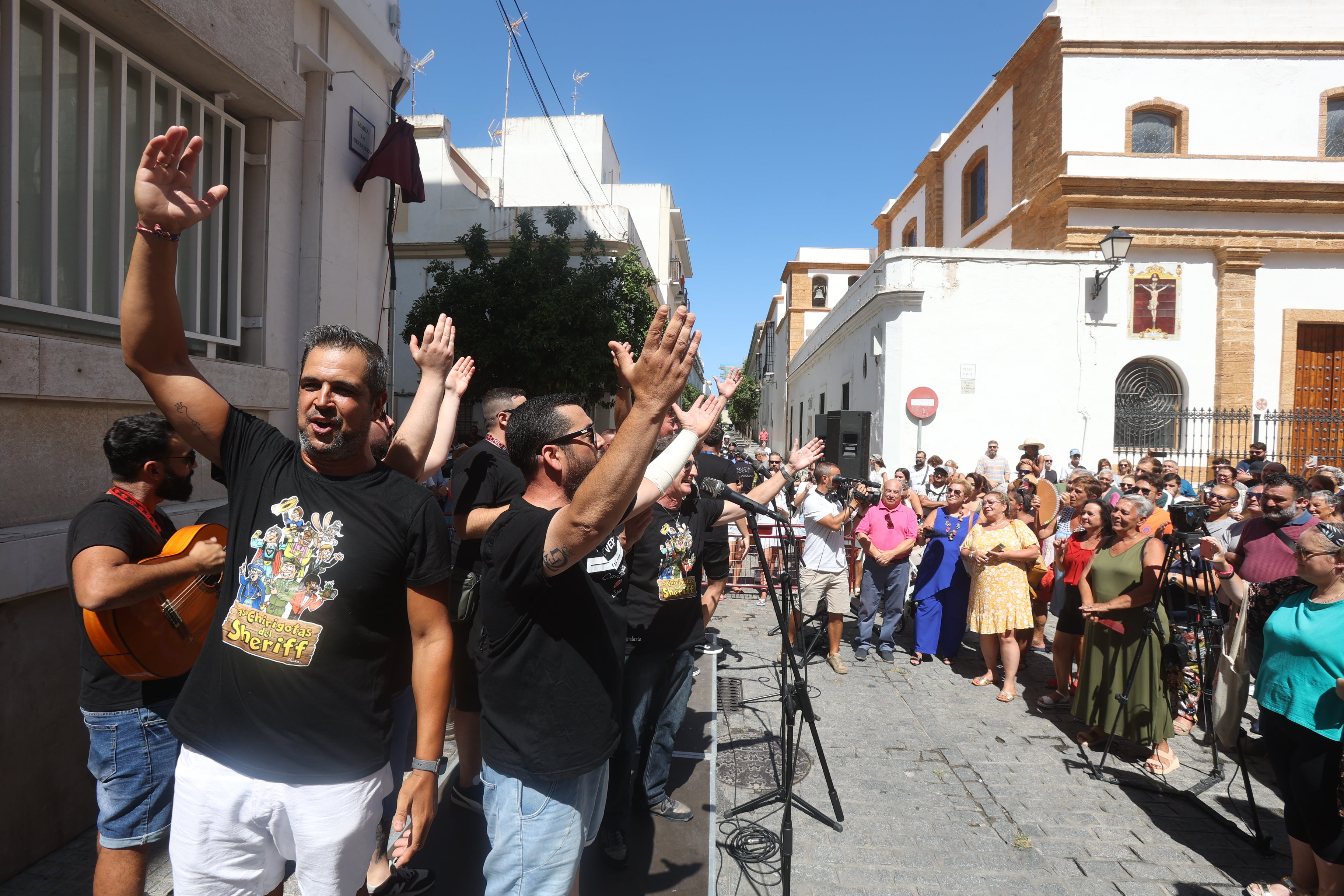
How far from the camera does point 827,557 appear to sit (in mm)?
6797

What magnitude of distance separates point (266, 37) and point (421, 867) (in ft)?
17.0

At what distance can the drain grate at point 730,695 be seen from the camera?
558 cm

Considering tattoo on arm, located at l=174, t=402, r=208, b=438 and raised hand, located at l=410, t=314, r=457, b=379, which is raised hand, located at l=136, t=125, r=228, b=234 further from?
raised hand, located at l=410, t=314, r=457, b=379

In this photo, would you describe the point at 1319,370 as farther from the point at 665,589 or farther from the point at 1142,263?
the point at 665,589

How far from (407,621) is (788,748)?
90.7 inches

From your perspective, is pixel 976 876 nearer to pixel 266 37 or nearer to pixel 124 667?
pixel 124 667

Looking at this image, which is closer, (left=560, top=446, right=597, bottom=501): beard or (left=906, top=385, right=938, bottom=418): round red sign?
(left=560, top=446, right=597, bottom=501): beard

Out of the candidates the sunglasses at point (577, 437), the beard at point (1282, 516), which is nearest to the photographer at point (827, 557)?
the beard at point (1282, 516)

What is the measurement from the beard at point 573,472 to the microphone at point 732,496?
0.86 meters

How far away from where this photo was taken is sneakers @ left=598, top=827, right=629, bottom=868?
3.33 meters

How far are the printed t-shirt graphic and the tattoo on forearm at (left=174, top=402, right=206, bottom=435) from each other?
0.31m

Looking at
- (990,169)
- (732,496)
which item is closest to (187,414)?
(732,496)

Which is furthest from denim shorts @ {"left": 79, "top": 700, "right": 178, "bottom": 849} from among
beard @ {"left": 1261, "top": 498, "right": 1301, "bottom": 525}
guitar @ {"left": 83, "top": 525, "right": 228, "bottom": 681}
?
beard @ {"left": 1261, "top": 498, "right": 1301, "bottom": 525}

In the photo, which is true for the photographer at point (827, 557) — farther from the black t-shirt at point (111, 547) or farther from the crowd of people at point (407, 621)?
the black t-shirt at point (111, 547)
